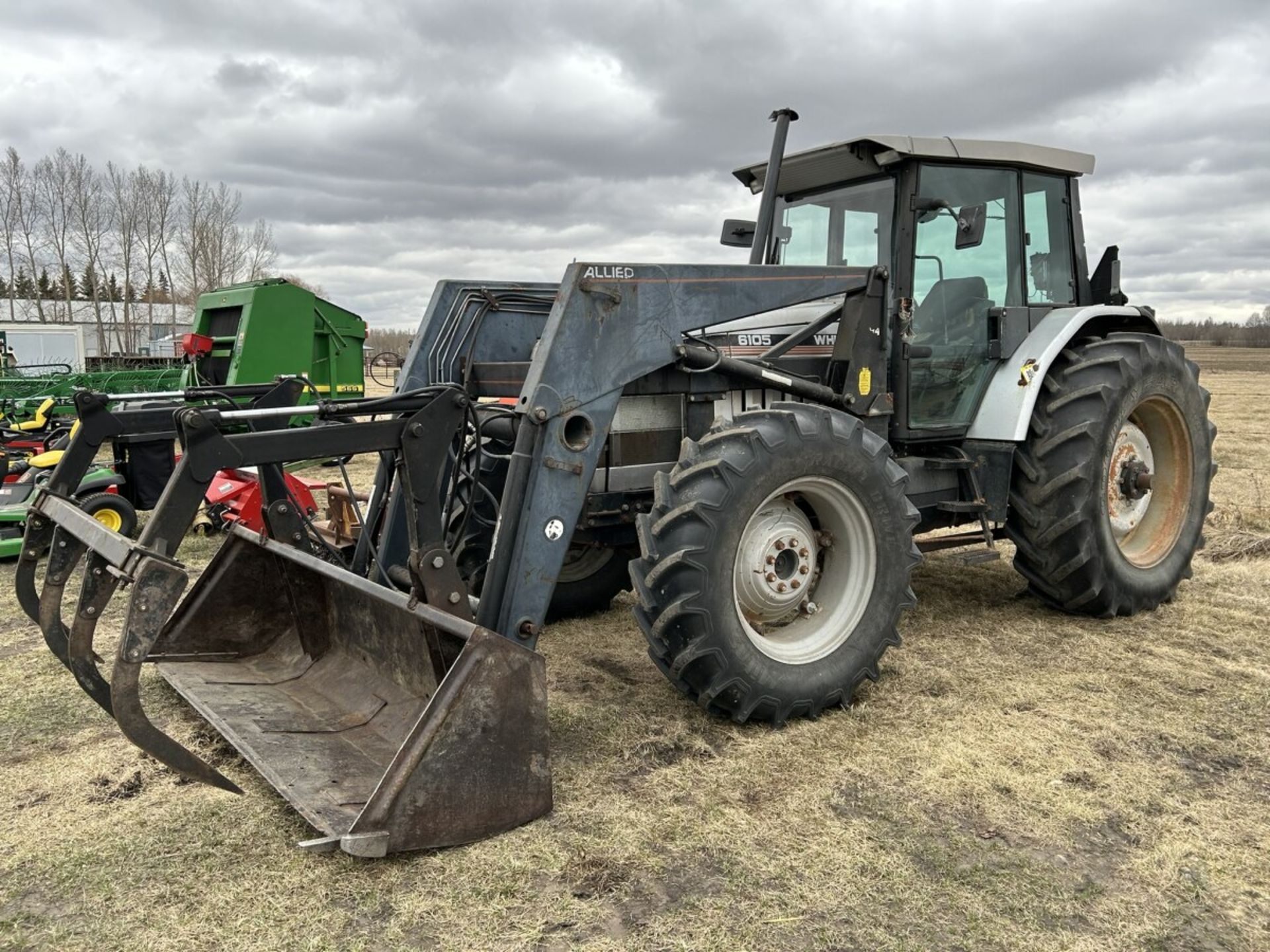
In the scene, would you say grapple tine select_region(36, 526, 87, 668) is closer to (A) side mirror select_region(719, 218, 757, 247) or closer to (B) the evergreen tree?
(A) side mirror select_region(719, 218, 757, 247)

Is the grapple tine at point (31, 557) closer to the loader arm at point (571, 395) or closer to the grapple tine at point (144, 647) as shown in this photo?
the grapple tine at point (144, 647)

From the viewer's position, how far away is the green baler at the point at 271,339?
1224cm

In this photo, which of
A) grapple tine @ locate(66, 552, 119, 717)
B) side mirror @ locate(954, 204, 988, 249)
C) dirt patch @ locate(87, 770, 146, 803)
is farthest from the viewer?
side mirror @ locate(954, 204, 988, 249)

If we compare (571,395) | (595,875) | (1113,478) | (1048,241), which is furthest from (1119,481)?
(595,875)

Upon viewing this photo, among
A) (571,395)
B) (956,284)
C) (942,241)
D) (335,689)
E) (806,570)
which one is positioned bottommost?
(335,689)

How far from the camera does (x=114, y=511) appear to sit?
718 centimetres

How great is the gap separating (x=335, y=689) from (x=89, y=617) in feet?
4.15

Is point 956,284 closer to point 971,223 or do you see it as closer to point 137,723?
point 971,223

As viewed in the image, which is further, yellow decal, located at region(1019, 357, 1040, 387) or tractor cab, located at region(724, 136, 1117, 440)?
yellow decal, located at region(1019, 357, 1040, 387)

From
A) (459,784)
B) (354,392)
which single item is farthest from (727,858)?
(354,392)

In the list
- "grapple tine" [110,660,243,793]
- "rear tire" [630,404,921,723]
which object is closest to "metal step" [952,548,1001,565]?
"rear tire" [630,404,921,723]

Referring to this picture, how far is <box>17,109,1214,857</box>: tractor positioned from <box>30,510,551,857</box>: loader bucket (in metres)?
0.01

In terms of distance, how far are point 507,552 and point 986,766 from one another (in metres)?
1.86

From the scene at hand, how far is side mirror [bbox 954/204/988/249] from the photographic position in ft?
15.7
